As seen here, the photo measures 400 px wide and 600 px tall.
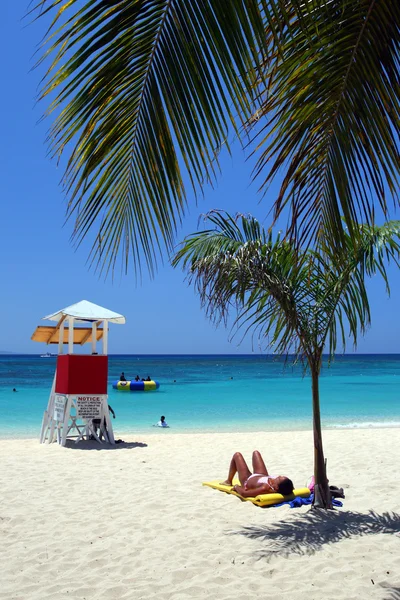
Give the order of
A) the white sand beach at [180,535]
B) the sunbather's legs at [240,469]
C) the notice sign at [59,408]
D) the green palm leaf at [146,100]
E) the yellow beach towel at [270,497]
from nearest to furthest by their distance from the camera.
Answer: the green palm leaf at [146,100], the white sand beach at [180,535], the yellow beach towel at [270,497], the sunbather's legs at [240,469], the notice sign at [59,408]

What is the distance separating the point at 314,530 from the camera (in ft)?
17.8

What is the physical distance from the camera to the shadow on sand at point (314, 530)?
492cm

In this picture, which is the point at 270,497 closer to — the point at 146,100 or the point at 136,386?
the point at 146,100

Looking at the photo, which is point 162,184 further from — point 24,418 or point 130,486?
point 24,418

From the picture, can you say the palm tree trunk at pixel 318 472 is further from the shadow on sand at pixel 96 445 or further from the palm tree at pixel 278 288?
the shadow on sand at pixel 96 445

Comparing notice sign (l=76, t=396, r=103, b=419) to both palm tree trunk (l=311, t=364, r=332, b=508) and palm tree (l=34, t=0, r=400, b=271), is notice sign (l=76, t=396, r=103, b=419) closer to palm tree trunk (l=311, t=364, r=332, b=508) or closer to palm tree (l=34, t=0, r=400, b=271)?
palm tree trunk (l=311, t=364, r=332, b=508)

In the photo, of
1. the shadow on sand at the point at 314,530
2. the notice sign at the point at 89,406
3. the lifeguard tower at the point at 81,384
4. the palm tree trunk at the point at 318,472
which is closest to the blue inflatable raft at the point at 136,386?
the lifeguard tower at the point at 81,384

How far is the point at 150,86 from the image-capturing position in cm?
182

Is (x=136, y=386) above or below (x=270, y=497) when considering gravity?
below

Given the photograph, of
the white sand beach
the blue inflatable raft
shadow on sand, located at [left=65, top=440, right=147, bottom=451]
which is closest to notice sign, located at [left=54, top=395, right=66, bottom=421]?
shadow on sand, located at [left=65, top=440, right=147, bottom=451]

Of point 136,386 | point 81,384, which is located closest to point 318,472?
point 81,384

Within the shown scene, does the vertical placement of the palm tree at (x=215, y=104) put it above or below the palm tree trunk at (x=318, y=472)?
above

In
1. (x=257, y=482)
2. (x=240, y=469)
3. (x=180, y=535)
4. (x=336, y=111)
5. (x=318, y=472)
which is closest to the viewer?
(x=336, y=111)

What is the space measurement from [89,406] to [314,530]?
638 centimetres
